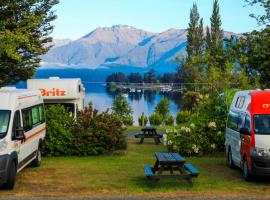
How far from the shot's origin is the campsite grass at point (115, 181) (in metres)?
11.7

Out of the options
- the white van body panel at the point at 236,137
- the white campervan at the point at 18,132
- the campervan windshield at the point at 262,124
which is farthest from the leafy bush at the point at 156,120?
the campervan windshield at the point at 262,124

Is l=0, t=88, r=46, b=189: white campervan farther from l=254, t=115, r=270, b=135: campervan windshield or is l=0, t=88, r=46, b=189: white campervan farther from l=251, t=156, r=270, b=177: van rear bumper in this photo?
l=254, t=115, r=270, b=135: campervan windshield

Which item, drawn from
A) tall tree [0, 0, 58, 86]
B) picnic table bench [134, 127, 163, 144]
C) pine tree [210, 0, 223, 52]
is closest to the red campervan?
picnic table bench [134, 127, 163, 144]

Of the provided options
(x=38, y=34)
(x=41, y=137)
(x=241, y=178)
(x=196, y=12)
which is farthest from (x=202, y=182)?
(x=196, y=12)

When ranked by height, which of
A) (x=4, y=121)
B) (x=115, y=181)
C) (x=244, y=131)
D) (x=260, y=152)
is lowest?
(x=115, y=181)

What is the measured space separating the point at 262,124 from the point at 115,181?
4054 mm

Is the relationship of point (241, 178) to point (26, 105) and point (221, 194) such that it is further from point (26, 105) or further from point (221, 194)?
point (26, 105)

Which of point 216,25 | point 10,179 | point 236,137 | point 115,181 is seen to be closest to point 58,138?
point 115,181

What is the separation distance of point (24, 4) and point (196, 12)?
78.1m

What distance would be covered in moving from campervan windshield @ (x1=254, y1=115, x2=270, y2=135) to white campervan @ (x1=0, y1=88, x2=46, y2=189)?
588 centimetres

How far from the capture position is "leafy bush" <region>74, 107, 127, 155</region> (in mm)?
19688

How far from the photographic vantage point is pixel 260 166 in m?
12.3

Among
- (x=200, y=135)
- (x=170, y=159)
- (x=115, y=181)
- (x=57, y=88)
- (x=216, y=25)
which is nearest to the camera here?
(x=170, y=159)

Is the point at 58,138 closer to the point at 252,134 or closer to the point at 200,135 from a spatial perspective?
the point at 200,135
